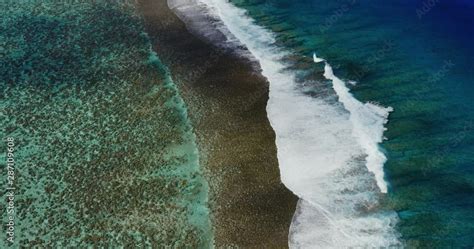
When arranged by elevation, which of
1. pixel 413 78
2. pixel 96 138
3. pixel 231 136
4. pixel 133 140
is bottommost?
pixel 413 78

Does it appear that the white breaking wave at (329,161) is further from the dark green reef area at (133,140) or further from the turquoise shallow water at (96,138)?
the turquoise shallow water at (96,138)

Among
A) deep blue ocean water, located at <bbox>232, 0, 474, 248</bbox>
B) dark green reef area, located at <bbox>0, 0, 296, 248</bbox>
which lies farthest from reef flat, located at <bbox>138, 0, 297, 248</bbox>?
deep blue ocean water, located at <bbox>232, 0, 474, 248</bbox>

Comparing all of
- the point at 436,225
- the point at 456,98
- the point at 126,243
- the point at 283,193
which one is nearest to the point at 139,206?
the point at 126,243

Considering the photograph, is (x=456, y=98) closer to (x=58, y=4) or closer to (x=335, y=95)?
(x=335, y=95)

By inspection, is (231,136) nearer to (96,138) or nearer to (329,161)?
(329,161)

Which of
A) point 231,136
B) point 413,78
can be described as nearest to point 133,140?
point 231,136

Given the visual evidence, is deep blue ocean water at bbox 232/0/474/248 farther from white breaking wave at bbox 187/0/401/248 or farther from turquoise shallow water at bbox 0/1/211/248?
turquoise shallow water at bbox 0/1/211/248
